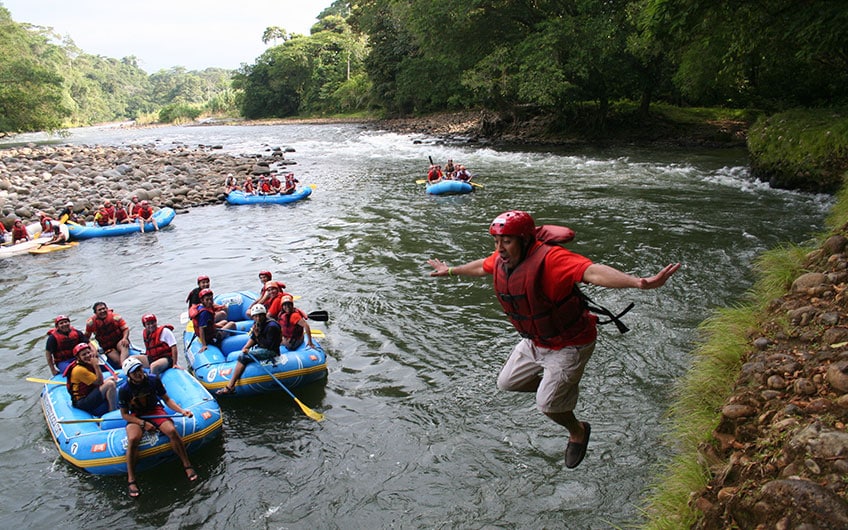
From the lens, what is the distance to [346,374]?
8.04 m

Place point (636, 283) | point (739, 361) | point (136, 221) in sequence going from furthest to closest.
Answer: point (136, 221) < point (739, 361) < point (636, 283)

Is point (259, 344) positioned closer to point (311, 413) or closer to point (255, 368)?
point (255, 368)

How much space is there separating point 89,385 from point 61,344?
130cm

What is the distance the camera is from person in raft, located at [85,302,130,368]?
7738 mm

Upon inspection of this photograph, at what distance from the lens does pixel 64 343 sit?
24.5 feet

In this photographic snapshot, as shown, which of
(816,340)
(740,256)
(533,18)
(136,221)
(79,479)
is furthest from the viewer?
(533,18)

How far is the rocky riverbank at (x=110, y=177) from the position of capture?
18.8 m

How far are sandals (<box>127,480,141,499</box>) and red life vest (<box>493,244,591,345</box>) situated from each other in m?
4.26

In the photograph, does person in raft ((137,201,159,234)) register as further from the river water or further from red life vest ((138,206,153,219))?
the river water

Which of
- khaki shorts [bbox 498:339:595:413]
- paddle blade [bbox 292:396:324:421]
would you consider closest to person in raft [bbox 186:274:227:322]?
paddle blade [bbox 292:396:324:421]

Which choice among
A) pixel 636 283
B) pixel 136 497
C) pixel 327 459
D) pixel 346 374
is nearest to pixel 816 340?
pixel 636 283

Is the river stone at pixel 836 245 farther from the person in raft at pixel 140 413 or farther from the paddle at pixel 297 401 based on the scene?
the person in raft at pixel 140 413

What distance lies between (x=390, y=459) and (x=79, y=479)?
3203mm

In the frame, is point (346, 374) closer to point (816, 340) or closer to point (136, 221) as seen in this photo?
point (816, 340)
